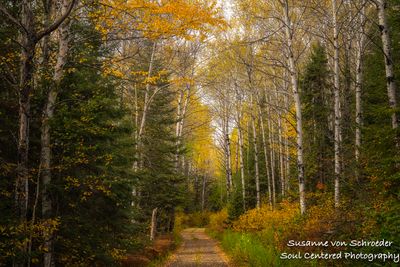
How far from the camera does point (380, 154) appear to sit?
6.68 meters

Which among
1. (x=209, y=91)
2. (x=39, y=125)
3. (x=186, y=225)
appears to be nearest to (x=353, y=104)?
(x=209, y=91)

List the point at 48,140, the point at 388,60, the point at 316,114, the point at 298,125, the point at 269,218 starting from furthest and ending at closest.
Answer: the point at 316,114 < the point at 269,218 < the point at 298,125 < the point at 388,60 < the point at 48,140

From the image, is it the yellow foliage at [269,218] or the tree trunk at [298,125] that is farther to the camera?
the yellow foliage at [269,218]

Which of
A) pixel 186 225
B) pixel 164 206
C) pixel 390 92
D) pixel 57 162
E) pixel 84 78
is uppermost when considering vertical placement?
pixel 84 78

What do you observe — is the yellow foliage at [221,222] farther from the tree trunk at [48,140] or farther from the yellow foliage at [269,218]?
the tree trunk at [48,140]

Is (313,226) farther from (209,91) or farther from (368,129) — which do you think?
(209,91)

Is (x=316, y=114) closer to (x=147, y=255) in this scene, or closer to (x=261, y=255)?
(x=261, y=255)

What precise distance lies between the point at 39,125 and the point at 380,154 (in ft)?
23.5

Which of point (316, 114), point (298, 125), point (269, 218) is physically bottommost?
point (269, 218)

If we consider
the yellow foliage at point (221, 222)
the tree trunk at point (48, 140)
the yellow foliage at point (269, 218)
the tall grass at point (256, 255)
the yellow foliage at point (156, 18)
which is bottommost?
the yellow foliage at point (221, 222)

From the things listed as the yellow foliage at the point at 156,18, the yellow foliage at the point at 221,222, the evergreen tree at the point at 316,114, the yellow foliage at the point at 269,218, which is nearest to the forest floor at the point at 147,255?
the yellow foliage at the point at 269,218

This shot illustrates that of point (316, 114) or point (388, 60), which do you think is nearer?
point (388, 60)

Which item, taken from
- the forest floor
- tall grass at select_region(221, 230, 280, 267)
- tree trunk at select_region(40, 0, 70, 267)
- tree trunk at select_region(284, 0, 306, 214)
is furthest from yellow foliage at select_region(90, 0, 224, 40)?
the forest floor

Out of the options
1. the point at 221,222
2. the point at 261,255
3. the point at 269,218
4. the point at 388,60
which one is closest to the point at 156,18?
the point at 388,60
